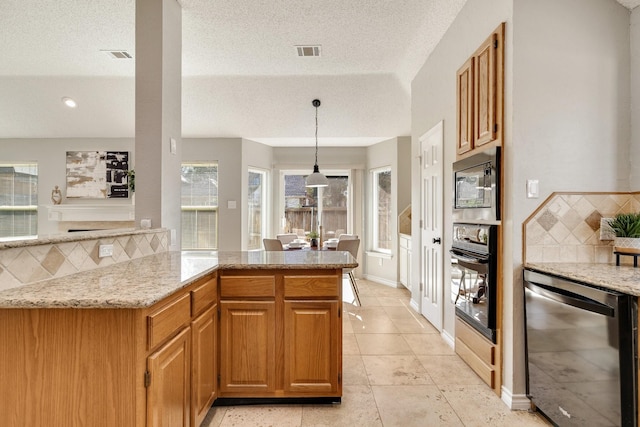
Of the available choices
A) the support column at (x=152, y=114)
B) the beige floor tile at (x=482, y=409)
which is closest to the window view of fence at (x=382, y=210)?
the beige floor tile at (x=482, y=409)

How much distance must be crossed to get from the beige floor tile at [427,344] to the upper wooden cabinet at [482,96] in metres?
1.73

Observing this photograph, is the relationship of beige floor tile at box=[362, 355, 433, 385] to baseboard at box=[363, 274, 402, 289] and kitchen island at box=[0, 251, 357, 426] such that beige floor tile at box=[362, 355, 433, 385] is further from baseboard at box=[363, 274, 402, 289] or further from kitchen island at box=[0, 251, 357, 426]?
baseboard at box=[363, 274, 402, 289]

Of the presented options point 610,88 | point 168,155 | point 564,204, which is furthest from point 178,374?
point 610,88

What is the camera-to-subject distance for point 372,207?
6.58 m

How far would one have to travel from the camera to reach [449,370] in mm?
2760

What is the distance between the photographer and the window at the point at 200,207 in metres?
5.99

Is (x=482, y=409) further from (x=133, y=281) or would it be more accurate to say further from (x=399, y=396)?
(x=133, y=281)

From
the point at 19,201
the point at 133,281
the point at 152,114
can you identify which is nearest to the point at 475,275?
the point at 133,281

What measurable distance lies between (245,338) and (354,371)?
1036 millimetres

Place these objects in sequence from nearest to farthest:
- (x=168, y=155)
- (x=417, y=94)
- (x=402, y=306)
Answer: (x=168, y=155)
(x=417, y=94)
(x=402, y=306)

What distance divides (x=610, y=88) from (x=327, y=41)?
8.24 ft

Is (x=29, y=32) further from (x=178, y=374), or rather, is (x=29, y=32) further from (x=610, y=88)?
(x=610, y=88)

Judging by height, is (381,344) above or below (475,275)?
below

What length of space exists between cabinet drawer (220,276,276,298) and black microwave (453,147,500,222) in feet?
5.11
